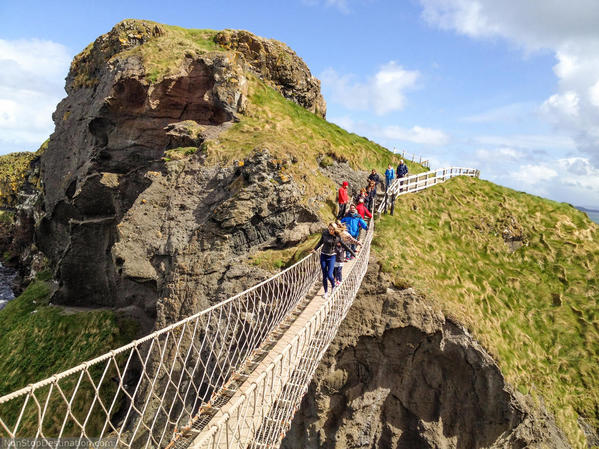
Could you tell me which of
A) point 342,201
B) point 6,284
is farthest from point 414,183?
point 6,284

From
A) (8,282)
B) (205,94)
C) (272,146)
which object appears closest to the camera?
(272,146)

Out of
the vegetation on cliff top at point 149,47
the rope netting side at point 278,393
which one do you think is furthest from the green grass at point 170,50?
the rope netting side at point 278,393

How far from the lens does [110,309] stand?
61.4 feet

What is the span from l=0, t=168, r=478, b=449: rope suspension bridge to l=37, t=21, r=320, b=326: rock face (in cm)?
245

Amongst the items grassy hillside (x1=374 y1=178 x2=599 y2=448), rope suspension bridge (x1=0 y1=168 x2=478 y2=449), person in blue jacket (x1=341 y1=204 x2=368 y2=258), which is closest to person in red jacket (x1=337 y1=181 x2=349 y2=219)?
rope suspension bridge (x1=0 y1=168 x2=478 y2=449)

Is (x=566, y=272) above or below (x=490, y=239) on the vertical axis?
below

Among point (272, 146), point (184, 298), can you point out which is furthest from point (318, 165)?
point (184, 298)

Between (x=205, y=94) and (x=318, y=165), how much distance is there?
22.0 ft

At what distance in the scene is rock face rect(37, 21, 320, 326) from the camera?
43.0 ft

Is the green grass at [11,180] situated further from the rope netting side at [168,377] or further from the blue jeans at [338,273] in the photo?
A: the blue jeans at [338,273]

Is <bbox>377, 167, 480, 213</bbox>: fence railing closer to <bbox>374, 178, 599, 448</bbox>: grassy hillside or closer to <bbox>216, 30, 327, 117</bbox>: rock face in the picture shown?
<bbox>374, 178, 599, 448</bbox>: grassy hillside

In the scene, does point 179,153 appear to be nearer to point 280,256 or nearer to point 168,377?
point 280,256

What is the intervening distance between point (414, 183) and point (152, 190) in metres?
12.1

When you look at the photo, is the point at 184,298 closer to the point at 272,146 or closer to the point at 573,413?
the point at 272,146
